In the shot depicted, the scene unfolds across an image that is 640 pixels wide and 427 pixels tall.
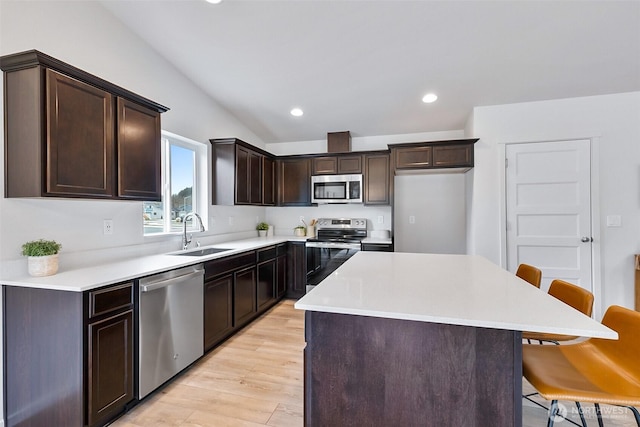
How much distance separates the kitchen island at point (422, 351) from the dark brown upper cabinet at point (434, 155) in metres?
2.50

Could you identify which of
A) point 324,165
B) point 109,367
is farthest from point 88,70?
point 324,165

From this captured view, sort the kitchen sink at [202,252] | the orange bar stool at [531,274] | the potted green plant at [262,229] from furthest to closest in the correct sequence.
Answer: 1. the potted green plant at [262,229]
2. the kitchen sink at [202,252]
3. the orange bar stool at [531,274]

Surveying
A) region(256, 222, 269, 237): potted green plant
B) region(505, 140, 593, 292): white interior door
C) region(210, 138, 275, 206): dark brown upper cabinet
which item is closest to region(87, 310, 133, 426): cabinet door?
region(210, 138, 275, 206): dark brown upper cabinet

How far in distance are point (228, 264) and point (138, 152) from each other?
4.16 ft

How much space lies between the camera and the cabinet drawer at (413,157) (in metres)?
3.75

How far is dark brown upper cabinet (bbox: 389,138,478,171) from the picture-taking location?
3.62 meters

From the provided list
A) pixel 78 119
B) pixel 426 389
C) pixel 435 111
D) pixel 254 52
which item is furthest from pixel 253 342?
pixel 435 111

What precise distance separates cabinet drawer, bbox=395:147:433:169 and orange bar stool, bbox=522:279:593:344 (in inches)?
87.6

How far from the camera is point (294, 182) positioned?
461 centimetres

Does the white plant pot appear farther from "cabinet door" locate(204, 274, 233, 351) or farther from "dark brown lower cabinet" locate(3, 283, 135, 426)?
"cabinet door" locate(204, 274, 233, 351)

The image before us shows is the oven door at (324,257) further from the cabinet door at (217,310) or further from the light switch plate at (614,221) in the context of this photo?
the light switch plate at (614,221)

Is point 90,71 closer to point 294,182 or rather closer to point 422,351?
point 294,182

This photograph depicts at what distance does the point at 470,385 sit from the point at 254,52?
309 centimetres

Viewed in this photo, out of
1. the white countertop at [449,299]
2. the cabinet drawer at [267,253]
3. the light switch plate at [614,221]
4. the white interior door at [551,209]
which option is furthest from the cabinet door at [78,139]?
the light switch plate at [614,221]
